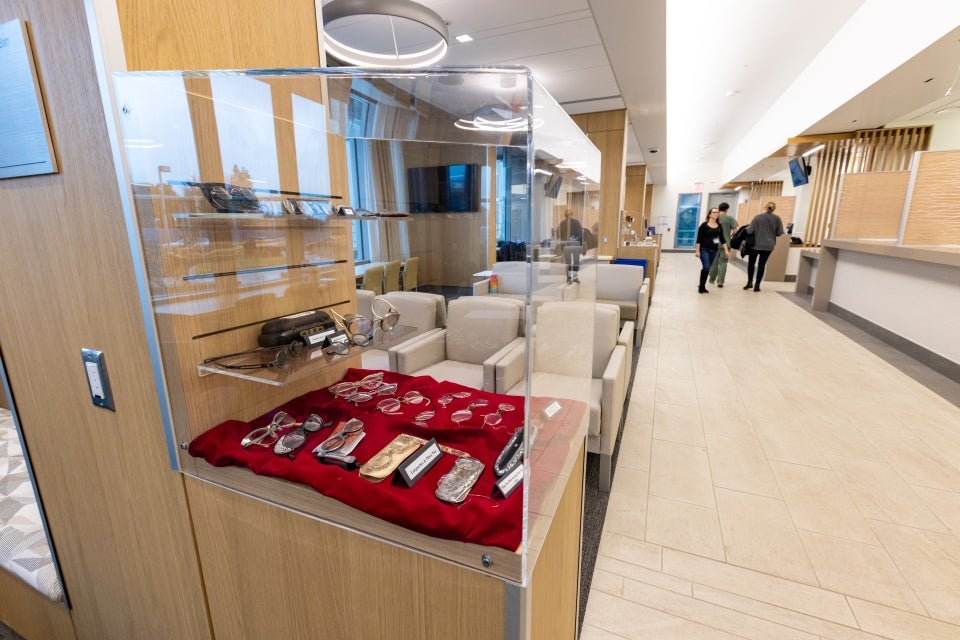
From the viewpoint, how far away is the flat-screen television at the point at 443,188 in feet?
4.51

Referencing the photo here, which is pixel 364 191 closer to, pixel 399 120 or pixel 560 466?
pixel 399 120

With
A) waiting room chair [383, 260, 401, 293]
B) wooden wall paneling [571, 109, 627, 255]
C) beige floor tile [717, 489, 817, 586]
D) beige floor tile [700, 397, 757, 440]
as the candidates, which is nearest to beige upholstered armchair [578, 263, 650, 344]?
beige floor tile [700, 397, 757, 440]

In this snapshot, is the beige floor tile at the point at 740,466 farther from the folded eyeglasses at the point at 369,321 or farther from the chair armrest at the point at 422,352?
the folded eyeglasses at the point at 369,321

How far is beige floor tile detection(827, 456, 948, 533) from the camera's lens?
2039 mm

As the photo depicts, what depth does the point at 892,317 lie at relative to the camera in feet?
15.8

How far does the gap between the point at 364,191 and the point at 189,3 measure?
59 cm

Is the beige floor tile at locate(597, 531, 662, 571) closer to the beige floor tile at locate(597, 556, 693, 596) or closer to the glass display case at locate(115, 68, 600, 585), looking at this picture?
the beige floor tile at locate(597, 556, 693, 596)

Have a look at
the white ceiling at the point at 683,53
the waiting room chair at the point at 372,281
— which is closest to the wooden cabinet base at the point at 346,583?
the waiting room chair at the point at 372,281

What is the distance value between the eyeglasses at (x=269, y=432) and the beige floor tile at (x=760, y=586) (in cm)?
166

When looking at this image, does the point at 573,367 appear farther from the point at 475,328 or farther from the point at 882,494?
the point at 882,494

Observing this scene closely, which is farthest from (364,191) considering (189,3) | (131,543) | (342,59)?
(342,59)

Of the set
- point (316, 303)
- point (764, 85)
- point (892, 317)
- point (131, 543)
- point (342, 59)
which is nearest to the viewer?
point (131, 543)

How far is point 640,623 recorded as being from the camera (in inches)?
60.4

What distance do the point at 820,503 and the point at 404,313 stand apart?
93.0 inches
